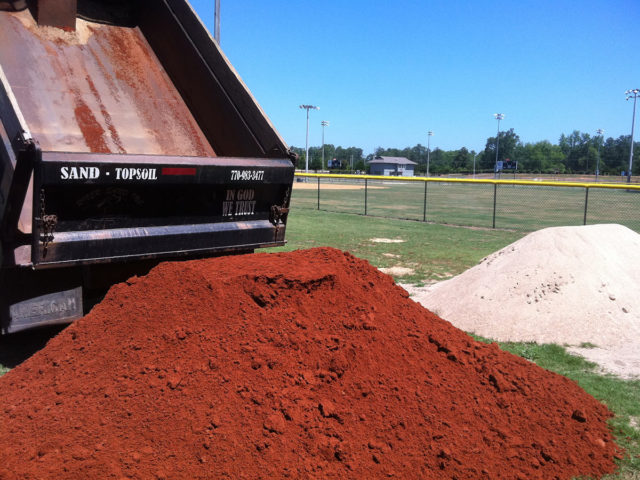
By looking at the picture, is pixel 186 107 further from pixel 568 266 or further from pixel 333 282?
pixel 568 266

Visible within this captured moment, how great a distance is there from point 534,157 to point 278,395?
109271mm

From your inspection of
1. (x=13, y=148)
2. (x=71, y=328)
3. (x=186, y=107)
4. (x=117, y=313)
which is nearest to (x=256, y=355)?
(x=117, y=313)

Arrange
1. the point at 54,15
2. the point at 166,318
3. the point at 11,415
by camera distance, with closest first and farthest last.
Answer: the point at 11,415
the point at 166,318
the point at 54,15

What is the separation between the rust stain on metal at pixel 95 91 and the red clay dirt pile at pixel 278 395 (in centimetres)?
199

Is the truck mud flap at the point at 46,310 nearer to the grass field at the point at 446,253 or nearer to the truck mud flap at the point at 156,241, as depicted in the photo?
the truck mud flap at the point at 156,241

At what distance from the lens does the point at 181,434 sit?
9.46ft

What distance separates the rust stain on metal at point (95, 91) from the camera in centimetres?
514

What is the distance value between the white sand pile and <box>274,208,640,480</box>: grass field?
366 millimetres

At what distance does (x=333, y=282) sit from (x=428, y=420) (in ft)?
3.90

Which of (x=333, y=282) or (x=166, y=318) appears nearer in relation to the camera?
(x=166, y=318)

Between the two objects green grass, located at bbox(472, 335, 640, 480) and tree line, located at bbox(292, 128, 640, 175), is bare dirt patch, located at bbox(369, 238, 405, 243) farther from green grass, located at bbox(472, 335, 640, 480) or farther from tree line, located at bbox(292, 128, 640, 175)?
tree line, located at bbox(292, 128, 640, 175)

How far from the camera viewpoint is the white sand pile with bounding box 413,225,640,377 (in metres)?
5.64

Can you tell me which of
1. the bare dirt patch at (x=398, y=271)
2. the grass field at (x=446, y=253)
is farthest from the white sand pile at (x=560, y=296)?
the bare dirt patch at (x=398, y=271)

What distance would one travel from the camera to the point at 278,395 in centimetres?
307
